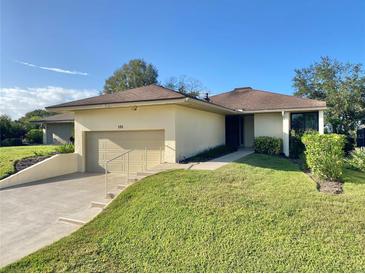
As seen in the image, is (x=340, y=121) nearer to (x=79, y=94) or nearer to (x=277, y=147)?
(x=277, y=147)

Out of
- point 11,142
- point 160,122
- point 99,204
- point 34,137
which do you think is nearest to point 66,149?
point 160,122

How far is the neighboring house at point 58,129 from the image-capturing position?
2623cm

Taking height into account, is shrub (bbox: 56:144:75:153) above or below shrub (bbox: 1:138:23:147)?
below

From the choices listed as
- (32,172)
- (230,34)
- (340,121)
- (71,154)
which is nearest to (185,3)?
(230,34)

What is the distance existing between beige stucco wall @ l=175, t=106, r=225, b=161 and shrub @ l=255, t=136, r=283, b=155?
8.72 ft

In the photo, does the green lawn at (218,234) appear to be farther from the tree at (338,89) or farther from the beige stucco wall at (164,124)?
the tree at (338,89)

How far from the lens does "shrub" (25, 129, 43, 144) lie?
2962 cm

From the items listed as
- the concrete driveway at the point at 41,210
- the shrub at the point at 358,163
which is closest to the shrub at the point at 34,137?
the concrete driveway at the point at 41,210

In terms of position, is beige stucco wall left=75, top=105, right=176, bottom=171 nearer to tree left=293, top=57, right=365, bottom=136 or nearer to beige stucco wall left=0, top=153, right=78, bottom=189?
beige stucco wall left=0, top=153, right=78, bottom=189

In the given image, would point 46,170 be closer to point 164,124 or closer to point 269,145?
point 164,124

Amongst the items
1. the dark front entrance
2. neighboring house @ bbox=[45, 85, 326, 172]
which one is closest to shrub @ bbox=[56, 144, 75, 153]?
neighboring house @ bbox=[45, 85, 326, 172]

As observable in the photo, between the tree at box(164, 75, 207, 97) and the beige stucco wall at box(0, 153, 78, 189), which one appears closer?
the beige stucco wall at box(0, 153, 78, 189)

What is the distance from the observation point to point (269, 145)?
14.2m

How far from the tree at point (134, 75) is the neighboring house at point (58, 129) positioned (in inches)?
704
